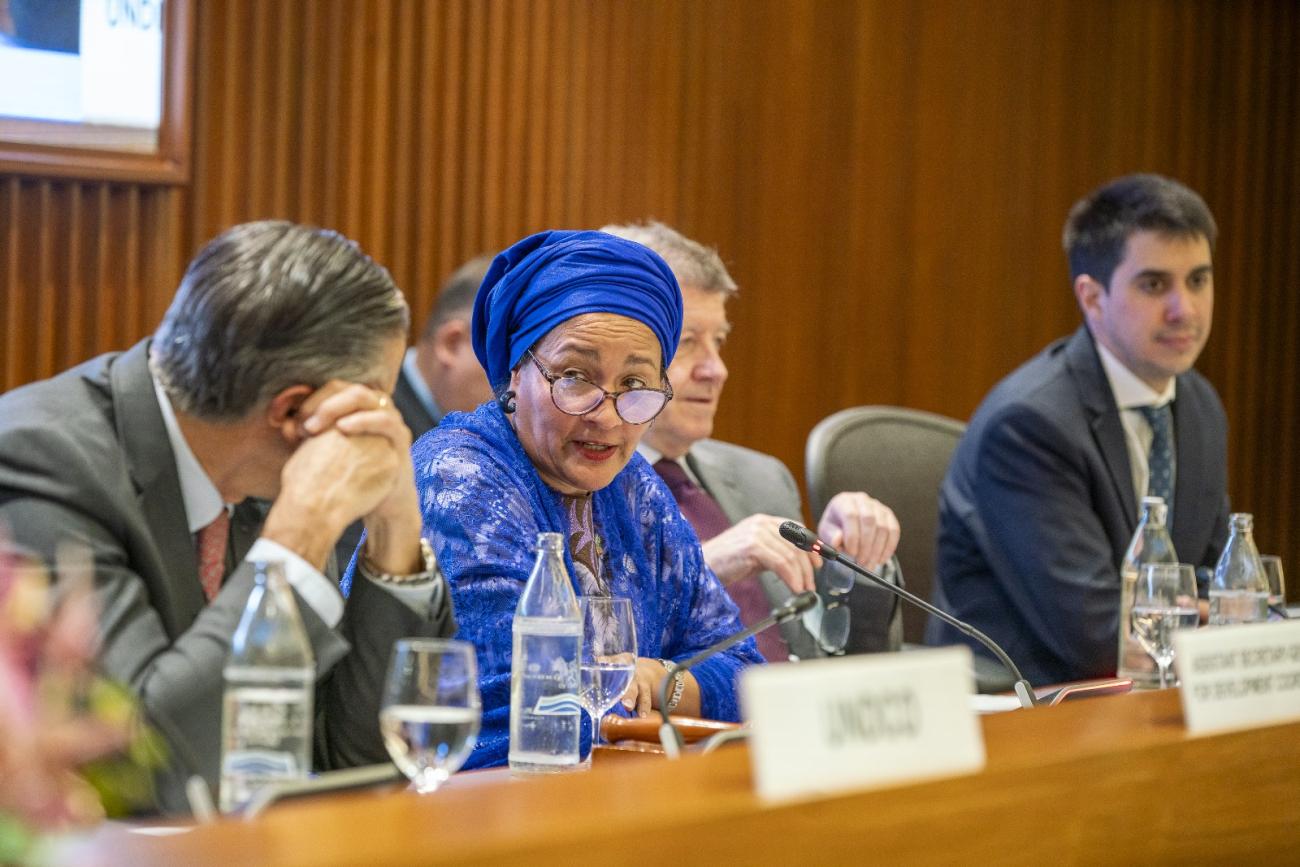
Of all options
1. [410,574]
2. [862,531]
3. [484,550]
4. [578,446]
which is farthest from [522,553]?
[862,531]

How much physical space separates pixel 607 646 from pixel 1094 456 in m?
1.93

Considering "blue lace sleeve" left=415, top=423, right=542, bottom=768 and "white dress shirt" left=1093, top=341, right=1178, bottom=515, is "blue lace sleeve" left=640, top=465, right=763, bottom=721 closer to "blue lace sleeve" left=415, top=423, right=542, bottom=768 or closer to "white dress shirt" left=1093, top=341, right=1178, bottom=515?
"blue lace sleeve" left=415, top=423, right=542, bottom=768

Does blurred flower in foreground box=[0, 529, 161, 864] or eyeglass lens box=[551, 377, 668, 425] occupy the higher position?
eyeglass lens box=[551, 377, 668, 425]

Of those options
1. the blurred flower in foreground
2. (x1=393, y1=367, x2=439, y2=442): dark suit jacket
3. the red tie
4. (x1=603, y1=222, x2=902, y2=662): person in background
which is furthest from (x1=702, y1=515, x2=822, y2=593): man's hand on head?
the blurred flower in foreground

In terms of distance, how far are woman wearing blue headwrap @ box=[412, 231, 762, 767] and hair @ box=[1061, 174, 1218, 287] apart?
172cm

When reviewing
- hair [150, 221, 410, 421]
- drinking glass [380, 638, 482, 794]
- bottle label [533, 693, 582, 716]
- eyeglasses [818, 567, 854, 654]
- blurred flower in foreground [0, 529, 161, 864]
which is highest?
hair [150, 221, 410, 421]

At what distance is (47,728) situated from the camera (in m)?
0.94

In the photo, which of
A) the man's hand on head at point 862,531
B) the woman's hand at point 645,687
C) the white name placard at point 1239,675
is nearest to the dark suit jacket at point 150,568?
the woman's hand at point 645,687

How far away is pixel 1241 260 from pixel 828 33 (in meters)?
2.05

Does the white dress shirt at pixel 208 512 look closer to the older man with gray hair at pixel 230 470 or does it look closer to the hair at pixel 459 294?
the older man with gray hair at pixel 230 470

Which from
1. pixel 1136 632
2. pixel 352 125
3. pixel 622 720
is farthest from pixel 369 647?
pixel 352 125

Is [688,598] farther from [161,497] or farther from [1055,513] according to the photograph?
[1055,513]

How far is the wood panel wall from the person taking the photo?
13.3ft

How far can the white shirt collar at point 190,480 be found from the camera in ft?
5.98
